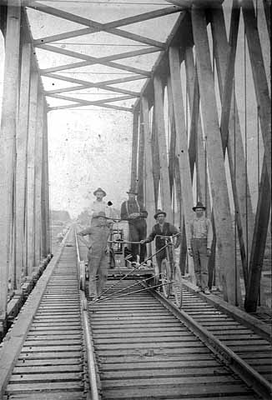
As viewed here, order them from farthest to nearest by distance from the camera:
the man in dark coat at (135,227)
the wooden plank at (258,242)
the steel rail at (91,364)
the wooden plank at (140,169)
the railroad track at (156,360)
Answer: the wooden plank at (140,169)
the man in dark coat at (135,227)
the wooden plank at (258,242)
the railroad track at (156,360)
the steel rail at (91,364)

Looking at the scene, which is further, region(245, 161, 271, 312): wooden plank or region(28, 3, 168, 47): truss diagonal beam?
region(28, 3, 168, 47): truss diagonal beam

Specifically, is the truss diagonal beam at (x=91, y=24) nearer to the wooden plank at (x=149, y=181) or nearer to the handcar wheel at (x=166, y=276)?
the wooden plank at (x=149, y=181)

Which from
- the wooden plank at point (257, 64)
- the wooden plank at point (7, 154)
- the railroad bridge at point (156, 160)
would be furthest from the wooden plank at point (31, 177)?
the wooden plank at point (257, 64)

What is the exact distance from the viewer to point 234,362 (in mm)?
4465

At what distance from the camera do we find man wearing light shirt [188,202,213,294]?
795cm

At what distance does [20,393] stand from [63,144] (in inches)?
560

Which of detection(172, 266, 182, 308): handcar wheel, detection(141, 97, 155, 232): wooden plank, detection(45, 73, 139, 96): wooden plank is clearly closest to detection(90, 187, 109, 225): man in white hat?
detection(172, 266, 182, 308): handcar wheel

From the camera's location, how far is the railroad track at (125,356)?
397 cm

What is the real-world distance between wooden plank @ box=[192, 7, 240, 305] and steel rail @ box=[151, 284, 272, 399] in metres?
1.16

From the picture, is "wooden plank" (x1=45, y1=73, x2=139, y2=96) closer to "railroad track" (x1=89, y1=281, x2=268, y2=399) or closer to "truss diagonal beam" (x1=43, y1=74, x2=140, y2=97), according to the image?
"truss diagonal beam" (x1=43, y1=74, x2=140, y2=97)

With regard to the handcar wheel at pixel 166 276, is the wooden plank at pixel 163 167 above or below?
above

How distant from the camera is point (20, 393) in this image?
13.0 ft

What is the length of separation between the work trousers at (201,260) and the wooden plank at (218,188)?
65 centimetres

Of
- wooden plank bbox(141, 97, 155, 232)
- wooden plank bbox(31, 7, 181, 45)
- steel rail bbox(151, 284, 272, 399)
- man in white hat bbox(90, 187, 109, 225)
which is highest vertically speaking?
wooden plank bbox(31, 7, 181, 45)
